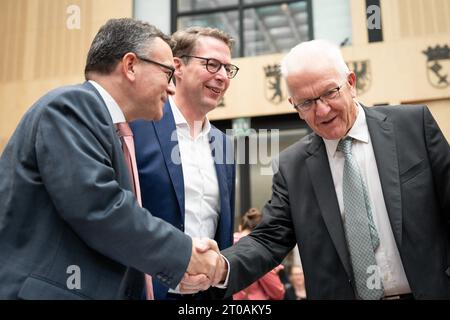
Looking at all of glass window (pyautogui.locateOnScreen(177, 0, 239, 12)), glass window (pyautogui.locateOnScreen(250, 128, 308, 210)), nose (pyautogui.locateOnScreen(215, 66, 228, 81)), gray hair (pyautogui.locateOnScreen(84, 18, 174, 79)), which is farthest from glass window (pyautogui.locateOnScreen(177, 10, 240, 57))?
gray hair (pyautogui.locateOnScreen(84, 18, 174, 79))

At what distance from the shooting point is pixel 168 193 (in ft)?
6.03

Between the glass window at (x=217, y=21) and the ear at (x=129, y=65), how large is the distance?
522cm

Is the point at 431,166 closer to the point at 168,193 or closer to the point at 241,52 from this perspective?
the point at 168,193

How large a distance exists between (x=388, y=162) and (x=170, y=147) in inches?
33.0

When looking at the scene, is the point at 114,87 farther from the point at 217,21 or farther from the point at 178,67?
the point at 217,21

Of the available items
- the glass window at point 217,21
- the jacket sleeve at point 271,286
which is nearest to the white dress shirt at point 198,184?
the jacket sleeve at point 271,286

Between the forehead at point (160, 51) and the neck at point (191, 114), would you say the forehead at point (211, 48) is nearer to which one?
the neck at point (191, 114)

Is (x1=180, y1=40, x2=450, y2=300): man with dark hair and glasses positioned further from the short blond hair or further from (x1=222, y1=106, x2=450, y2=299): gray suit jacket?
the short blond hair

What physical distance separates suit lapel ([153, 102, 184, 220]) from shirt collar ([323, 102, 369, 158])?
0.59 meters

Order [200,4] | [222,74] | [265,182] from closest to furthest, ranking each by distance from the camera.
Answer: [222,74]
[265,182]
[200,4]

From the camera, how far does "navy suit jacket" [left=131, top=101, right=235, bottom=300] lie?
6.00 ft

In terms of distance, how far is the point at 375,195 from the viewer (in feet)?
5.67

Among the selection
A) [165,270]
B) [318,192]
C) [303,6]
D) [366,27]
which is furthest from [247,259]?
[303,6]

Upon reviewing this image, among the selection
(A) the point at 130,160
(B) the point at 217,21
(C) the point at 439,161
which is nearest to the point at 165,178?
(A) the point at 130,160
